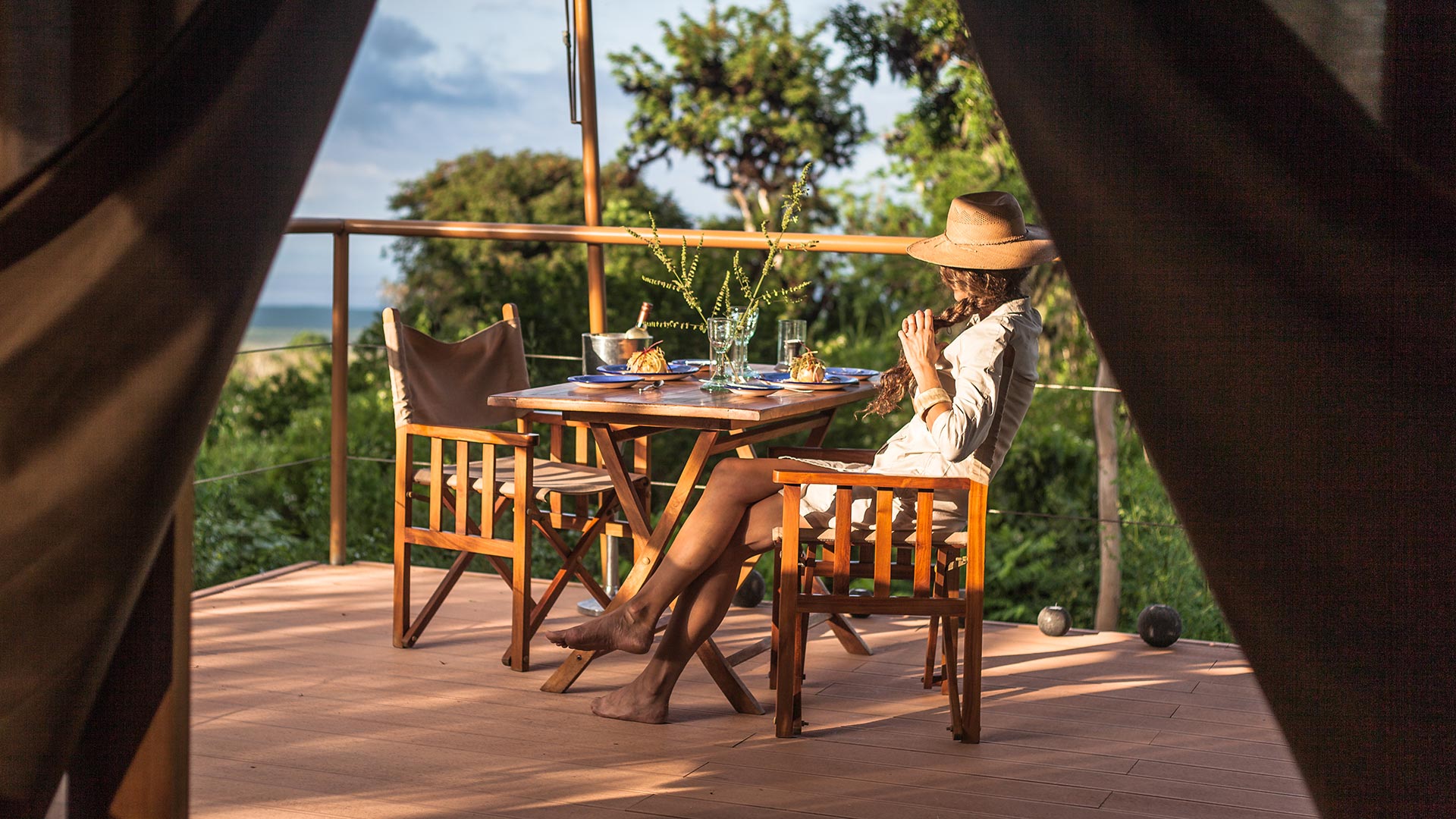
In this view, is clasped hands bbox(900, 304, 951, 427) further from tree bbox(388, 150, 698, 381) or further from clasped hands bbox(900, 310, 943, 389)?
tree bbox(388, 150, 698, 381)

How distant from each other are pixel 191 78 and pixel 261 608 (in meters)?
3.10

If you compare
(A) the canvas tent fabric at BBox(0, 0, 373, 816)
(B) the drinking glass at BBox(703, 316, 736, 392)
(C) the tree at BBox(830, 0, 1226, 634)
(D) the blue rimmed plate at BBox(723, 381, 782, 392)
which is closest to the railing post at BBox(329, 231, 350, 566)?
(B) the drinking glass at BBox(703, 316, 736, 392)

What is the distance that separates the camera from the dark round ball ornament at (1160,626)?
3.79 m

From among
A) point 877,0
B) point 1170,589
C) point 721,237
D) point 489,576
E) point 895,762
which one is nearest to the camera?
point 895,762

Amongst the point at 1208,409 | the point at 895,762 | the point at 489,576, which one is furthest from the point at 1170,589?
the point at 1208,409

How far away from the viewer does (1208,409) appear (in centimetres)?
103

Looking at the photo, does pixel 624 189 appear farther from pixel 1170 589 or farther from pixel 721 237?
pixel 721 237

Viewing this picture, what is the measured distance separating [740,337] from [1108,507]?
147 inches

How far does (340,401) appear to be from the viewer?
181 inches

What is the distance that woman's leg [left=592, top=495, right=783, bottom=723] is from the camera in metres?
3.06

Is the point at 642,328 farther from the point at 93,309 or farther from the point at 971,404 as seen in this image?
the point at 93,309

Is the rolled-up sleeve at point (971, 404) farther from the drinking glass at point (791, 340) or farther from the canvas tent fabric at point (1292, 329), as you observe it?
the canvas tent fabric at point (1292, 329)

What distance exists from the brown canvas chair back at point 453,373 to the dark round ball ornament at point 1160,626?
1.82 metres

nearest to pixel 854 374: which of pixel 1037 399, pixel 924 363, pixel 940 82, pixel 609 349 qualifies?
pixel 609 349
